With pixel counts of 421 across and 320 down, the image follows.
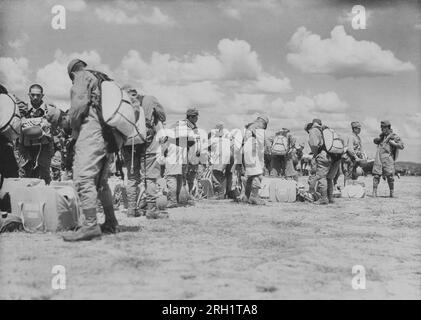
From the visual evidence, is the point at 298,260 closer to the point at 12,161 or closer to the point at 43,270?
the point at 43,270

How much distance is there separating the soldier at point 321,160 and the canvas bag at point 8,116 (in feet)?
21.9

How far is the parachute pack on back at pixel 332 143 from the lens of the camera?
37.9 feet

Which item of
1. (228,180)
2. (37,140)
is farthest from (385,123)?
(37,140)

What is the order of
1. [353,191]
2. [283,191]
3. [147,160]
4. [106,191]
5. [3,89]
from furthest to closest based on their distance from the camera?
[353,191] < [283,191] < [147,160] < [3,89] < [106,191]

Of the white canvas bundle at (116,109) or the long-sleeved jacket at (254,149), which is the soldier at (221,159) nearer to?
the long-sleeved jacket at (254,149)

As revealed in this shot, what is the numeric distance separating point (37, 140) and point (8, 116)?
1913mm

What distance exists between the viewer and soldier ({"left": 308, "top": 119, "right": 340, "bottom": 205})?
11734mm

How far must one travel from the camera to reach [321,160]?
11.8 metres

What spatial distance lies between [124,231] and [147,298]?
2.93 m

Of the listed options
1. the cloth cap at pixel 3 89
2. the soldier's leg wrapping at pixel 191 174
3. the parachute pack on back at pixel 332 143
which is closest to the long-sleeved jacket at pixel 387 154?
the parachute pack on back at pixel 332 143

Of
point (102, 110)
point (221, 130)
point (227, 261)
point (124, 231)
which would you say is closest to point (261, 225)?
point (124, 231)

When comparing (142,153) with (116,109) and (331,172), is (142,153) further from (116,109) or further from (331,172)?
(331,172)

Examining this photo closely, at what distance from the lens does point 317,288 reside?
4.60 meters

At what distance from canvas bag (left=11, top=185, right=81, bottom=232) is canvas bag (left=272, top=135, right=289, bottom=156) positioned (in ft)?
33.3
